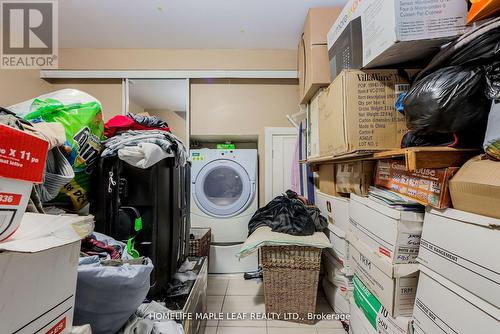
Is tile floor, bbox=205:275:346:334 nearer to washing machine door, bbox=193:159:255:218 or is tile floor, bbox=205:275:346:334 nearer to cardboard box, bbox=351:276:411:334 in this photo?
cardboard box, bbox=351:276:411:334

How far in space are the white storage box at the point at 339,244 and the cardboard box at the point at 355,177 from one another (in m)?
0.31

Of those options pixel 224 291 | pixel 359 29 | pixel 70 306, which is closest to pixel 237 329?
pixel 224 291

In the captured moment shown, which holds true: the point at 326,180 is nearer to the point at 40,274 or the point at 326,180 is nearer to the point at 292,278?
the point at 292,278

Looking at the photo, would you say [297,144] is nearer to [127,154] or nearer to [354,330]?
[354,330]

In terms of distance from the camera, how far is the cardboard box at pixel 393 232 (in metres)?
1.06

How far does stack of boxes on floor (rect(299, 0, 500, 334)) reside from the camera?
754 millimetres

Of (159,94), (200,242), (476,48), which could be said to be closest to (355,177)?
(476,48)

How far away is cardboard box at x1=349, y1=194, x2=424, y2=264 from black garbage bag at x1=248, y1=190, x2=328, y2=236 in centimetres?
60

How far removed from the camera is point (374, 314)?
1.23 meters

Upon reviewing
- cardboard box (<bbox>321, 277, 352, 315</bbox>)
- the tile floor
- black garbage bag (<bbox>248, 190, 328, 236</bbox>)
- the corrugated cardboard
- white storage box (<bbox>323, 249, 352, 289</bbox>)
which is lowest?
the tile floor

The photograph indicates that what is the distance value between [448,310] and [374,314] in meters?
0.49

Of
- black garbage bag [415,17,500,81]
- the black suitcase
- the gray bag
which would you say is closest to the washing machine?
the black suitcase

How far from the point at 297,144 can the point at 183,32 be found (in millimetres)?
1666

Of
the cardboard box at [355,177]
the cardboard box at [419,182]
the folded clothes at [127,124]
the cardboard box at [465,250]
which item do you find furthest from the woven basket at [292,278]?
the folded clothes at [127,124]
